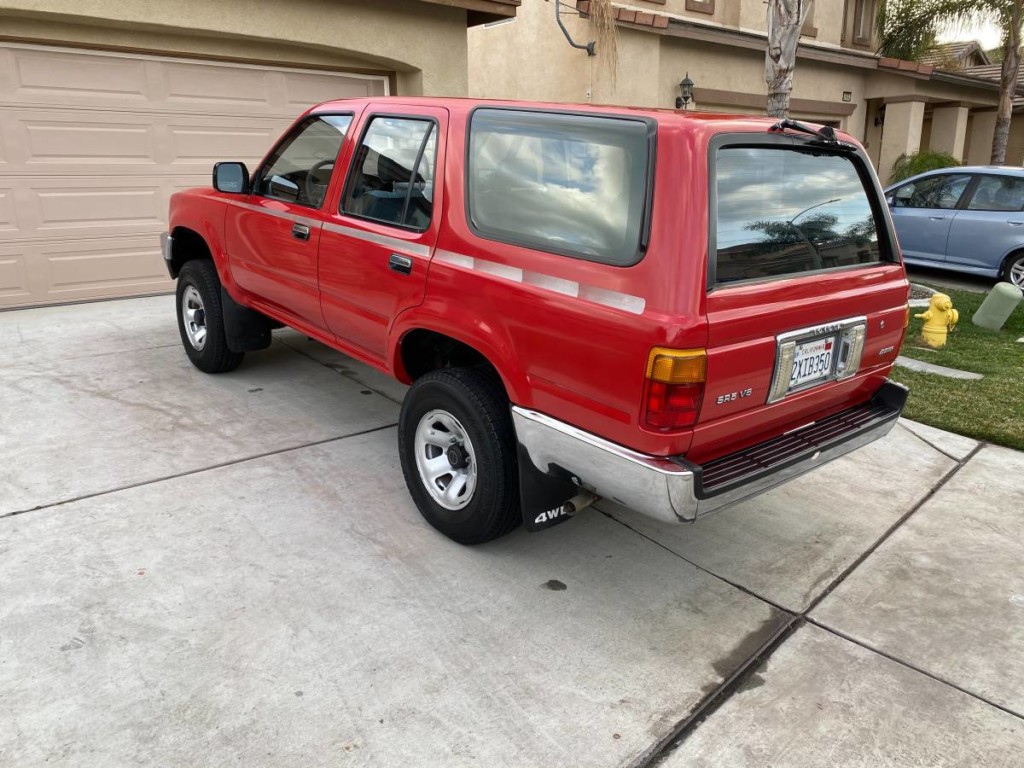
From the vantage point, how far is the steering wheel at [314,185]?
4184 mm

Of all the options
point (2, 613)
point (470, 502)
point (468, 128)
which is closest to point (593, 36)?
point (468, 128)

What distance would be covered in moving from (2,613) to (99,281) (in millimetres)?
6152

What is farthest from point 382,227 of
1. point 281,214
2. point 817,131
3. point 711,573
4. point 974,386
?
point 974,386

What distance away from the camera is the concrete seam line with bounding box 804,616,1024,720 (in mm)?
2633

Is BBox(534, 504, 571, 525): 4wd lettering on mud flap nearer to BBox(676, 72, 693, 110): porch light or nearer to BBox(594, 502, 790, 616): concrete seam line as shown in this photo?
BBox(594, 502, 790, 616): concrete seam line

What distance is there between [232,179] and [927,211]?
9.40 meters

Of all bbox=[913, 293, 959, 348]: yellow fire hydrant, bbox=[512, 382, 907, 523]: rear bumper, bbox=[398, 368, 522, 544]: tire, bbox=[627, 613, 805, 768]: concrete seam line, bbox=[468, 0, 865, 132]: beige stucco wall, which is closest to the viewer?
bbox=[627, 613, 805, 768]: concrete seam line

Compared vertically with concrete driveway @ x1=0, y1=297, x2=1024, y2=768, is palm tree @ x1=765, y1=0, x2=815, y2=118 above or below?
above

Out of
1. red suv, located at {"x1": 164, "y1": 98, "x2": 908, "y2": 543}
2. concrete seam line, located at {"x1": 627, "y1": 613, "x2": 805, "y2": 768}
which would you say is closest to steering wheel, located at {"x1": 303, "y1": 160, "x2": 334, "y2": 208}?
red suv, located at {"x1": 164, "y1": 98, "x2": 908, "y2": 543}

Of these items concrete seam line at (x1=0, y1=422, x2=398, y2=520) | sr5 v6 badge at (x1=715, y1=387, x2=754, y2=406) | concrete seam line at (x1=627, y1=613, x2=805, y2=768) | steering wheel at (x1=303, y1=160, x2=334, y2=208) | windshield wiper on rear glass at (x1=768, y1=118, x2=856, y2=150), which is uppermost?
windshield wiper on rear glass at (x1=768, y1=118, x2=856, y2=150)

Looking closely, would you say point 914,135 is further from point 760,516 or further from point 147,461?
point 147,461

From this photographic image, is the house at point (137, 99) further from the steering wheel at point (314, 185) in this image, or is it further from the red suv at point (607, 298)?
the red suv at point (607, 298)

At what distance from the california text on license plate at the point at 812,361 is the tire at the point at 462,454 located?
1.13 m

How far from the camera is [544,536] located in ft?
12.1
